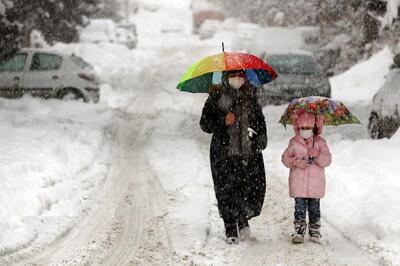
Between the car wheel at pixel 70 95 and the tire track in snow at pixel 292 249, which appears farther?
the car wheel at pixel 70 95

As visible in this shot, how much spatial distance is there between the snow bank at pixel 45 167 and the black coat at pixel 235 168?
1.96 meters

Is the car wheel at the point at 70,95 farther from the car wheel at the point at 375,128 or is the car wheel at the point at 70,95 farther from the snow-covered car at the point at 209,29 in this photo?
the snow-covered car at the point at 209,29

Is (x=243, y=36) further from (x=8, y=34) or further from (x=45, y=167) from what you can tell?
(x=45, y=167)

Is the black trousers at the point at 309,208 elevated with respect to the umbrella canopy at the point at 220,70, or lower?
lower

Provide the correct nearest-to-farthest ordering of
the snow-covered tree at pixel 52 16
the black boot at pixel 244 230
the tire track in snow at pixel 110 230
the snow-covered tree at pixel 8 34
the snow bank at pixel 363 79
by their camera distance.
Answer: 1. the tire track in snow at pixel 110 230
2. the black boot at pixel 244 230
3. the snow-covered tree at pixel 8 34
4. the snow-covered tree at pixel 52 16
5. the snow bank at pixel 363 79

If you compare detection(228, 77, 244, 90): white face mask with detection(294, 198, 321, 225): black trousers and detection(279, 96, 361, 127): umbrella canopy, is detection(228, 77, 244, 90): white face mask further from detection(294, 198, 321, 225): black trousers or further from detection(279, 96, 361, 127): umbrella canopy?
detection(294, 198, 321, 225): black trousers

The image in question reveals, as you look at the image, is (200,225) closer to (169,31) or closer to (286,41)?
(286,41)

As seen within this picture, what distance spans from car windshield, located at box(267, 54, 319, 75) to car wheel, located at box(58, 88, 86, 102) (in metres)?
5.14

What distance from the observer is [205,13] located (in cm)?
4838

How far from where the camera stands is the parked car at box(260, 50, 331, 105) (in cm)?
1578

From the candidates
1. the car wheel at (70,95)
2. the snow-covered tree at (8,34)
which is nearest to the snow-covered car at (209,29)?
the car wheel at (70,95)

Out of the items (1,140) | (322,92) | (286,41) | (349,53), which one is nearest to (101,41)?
(286,41)

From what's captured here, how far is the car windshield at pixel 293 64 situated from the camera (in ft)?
54.0

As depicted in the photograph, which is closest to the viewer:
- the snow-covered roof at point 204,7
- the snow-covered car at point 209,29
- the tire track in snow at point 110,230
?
the tire track in snow at point 110,230
